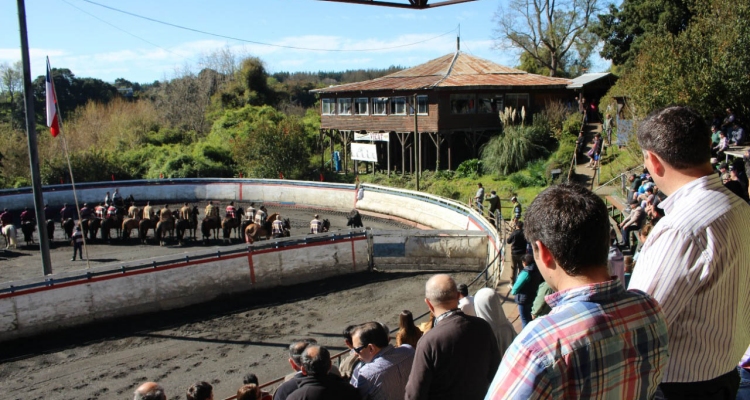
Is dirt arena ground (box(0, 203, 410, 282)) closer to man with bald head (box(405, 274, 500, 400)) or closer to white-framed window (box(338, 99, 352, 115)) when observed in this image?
white-framed window (box(338, 99, 352, 115))

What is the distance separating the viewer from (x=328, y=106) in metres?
42.2

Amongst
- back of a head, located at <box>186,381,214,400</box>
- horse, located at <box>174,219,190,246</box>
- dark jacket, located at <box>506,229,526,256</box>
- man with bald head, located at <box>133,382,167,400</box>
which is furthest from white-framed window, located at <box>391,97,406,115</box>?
man with bald head, located at <box>133,382,167,400</box>

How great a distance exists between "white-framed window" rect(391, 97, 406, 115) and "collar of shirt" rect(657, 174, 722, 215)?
34.0m

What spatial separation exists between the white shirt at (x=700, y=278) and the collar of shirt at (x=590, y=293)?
1.77 feet

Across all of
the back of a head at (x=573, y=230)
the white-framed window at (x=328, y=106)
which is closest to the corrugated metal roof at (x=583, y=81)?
the white-framed window at (x=328, y=106)

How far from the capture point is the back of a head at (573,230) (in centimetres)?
218

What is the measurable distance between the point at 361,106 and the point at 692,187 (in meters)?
37.3

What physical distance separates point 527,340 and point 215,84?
3191 inches

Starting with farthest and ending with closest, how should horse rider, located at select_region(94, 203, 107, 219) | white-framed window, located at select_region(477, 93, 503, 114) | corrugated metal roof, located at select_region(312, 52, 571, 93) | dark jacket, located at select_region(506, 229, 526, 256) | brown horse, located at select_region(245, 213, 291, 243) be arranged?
white-framed window, located at select_region(477, 93, 503, 114), corrugated metal roof, located at select_region(312, 52, 571, 93), horse rider, located at select_region(94, 203, 107, 219), brown horse, located at select_region(245, 213, 291, 243), dark jacket, located at select_region(506, 229, 526, 256)

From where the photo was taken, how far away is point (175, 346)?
43.4 ft

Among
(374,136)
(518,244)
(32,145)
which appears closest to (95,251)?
(32,145)

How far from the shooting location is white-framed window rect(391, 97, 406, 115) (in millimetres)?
36644

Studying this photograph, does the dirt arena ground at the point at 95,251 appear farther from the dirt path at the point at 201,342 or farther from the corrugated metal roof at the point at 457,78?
the corrugated metal roof at the point at 457,78

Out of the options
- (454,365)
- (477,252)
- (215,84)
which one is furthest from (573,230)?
(215,84)
